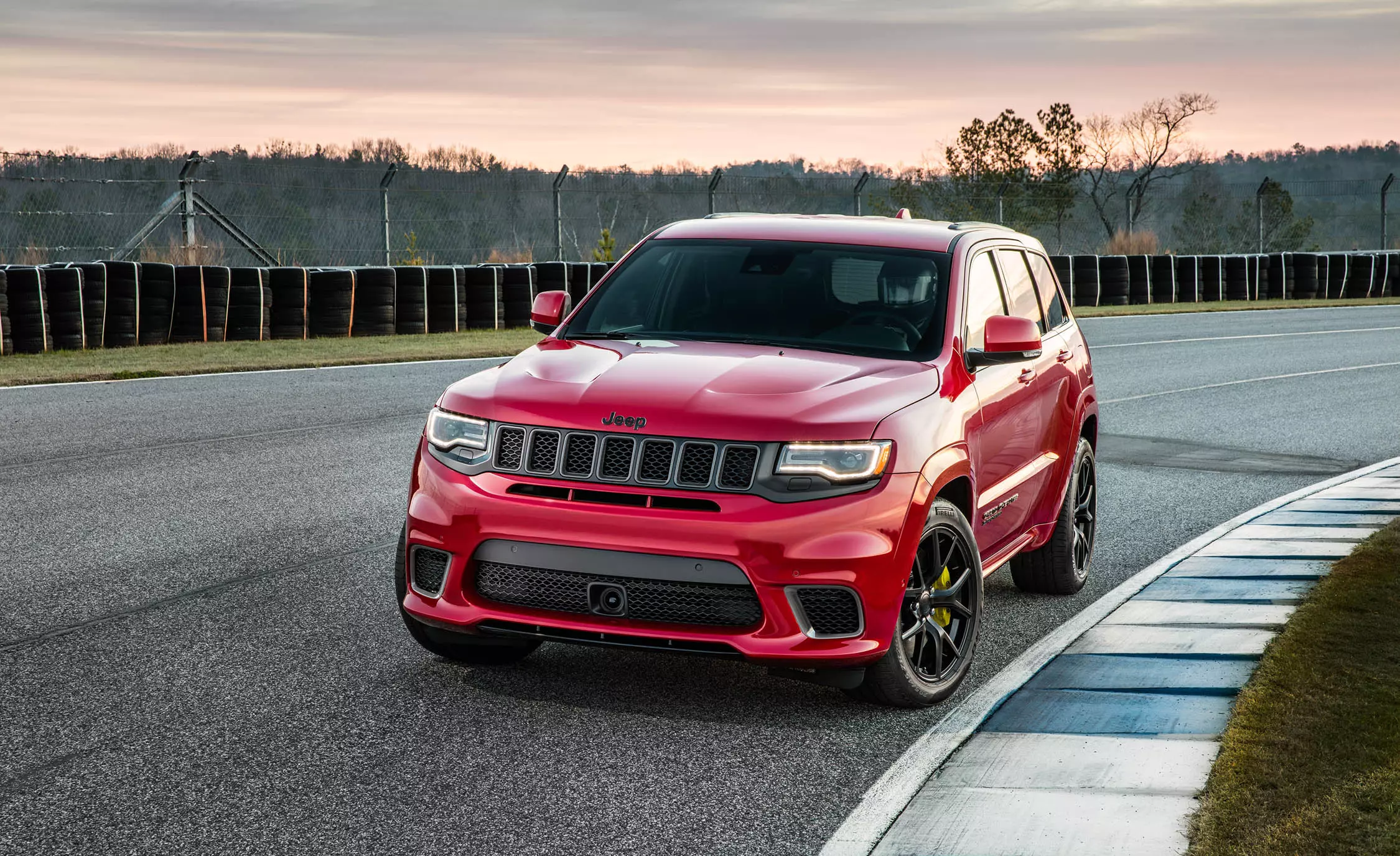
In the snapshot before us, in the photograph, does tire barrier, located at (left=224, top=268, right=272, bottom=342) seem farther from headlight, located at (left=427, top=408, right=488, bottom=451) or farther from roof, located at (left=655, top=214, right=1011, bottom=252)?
headlight, located at (left=427, top=408, right=488, bottom=451)

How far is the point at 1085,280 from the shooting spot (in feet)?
107

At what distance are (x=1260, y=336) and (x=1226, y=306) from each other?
892 centimetres

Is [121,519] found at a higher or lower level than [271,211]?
lower

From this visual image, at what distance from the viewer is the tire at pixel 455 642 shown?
18.0 feet

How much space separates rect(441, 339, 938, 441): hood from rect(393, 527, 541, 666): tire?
640 mm

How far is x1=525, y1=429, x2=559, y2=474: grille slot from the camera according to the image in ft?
16.6

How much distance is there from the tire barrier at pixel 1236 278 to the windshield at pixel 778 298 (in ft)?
102

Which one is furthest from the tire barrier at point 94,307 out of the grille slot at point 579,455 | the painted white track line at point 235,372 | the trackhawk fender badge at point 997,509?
the grille slot at point 579,455

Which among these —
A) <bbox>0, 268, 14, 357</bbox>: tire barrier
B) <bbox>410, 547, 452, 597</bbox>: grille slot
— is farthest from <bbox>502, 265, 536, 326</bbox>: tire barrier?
<bbox>410, 547, 452, 597</bbox>: grille slot

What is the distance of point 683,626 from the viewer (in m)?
4.93

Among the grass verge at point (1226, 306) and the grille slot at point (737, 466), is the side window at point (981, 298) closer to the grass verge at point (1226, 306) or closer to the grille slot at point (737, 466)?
the grille slot at point (737, 466)

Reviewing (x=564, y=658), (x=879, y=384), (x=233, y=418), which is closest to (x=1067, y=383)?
(x=879, y=384)

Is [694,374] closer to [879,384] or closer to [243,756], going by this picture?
[879,384]

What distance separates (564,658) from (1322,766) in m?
2.84
